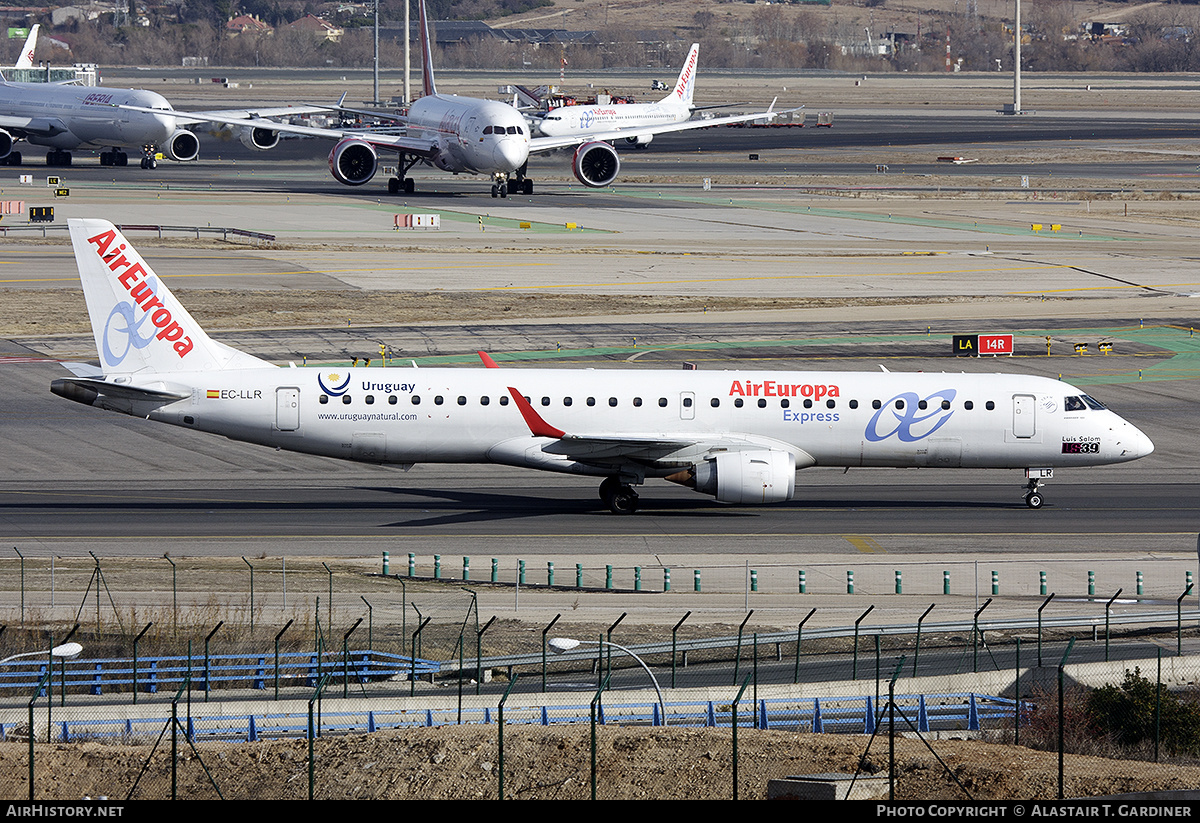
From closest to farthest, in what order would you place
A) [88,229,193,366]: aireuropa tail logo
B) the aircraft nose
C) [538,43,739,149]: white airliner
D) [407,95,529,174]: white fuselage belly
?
1. [88,229,193,366]: aireuropa tail logo
2. [407,95,529,174]: white fuselage belly
3. the aircraft nose
4. [538,43,739,149]: white airliner

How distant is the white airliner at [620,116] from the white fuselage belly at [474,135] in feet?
91.0

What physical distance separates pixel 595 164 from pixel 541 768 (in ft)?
321

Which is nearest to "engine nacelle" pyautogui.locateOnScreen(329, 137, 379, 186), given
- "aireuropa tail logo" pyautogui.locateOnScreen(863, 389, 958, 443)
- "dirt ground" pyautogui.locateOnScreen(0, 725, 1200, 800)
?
"aireuropa tail logo" pyautogui.locateOnScreen(863, 389, 958, 443)

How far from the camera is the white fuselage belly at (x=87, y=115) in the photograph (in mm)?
130750

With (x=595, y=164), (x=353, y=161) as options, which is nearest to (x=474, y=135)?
(x=353, y=161)

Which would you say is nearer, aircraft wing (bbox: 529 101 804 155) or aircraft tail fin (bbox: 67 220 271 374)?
aircraft tail fin (bbox: 67 220 271 374)

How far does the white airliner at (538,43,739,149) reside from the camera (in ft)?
486

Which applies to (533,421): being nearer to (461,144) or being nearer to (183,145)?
(461,144)

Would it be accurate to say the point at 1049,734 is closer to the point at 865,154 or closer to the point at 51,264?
the point at 51,264

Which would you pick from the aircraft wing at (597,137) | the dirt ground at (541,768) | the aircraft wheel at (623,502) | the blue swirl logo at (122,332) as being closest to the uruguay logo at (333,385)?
the blue swirl logo at (122,332)

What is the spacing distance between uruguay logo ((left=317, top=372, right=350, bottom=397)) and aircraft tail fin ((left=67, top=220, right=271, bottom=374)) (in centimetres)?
324

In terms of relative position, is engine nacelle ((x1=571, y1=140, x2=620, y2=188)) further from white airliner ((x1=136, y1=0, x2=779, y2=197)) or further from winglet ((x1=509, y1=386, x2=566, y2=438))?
winglet ((x1=509, y1=386, x2=566, y2=438))

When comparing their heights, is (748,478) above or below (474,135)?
below

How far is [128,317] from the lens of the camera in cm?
4566
